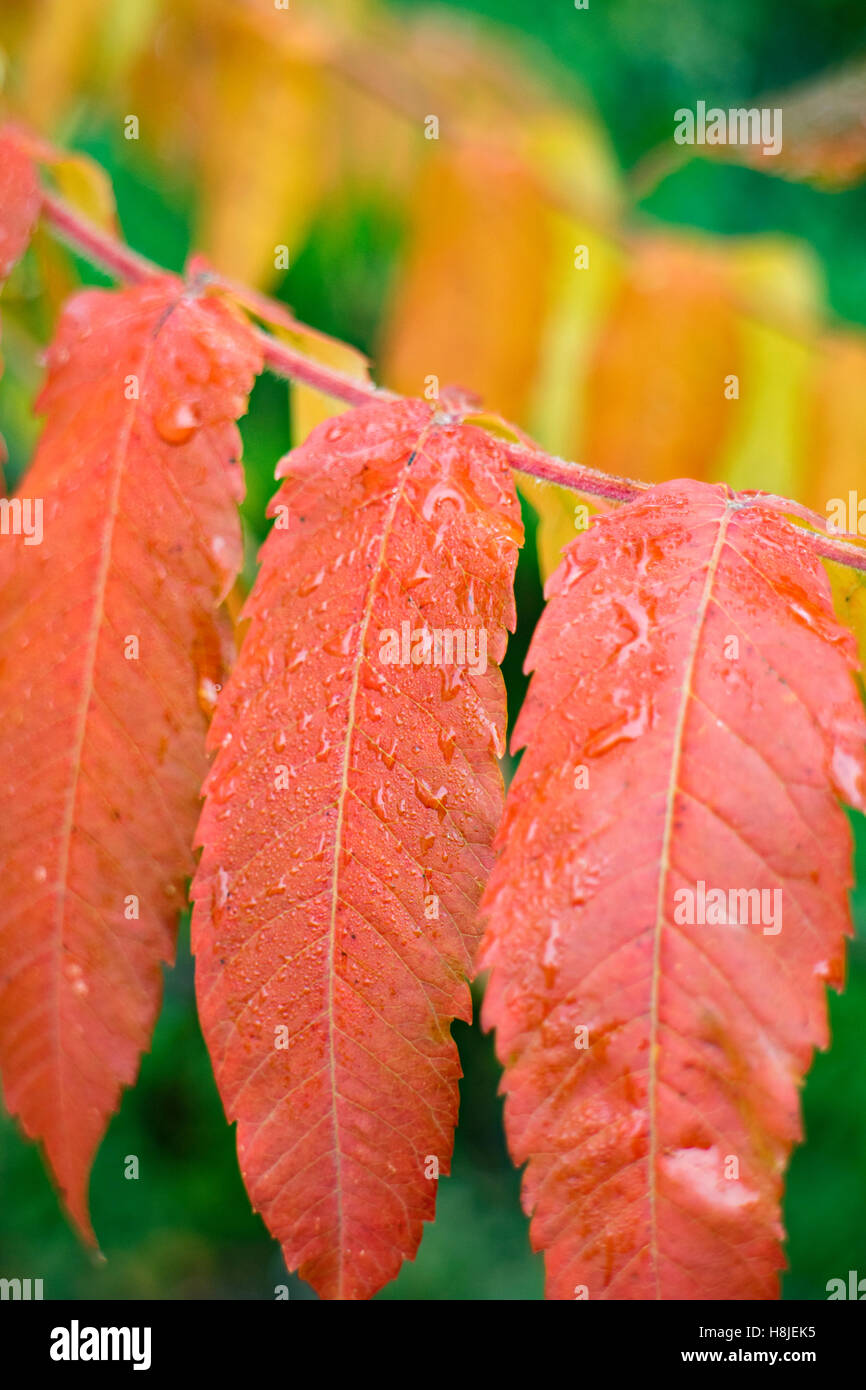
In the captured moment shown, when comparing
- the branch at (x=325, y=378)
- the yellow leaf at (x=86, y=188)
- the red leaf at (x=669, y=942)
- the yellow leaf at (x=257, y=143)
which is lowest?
the red leaf at (x=669, y=942)

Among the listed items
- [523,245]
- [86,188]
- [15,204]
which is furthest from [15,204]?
[523,245]

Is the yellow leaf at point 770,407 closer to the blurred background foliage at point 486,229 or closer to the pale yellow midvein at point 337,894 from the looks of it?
the blurred background foliage at point 486,229

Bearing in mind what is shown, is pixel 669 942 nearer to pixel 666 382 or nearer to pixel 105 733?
pixel 105 733

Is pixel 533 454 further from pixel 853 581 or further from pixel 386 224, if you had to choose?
pixel 386 224

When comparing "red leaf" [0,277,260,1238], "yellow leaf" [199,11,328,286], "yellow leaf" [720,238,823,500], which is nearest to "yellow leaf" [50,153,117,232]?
"red leaf" [0,277,260,1238]

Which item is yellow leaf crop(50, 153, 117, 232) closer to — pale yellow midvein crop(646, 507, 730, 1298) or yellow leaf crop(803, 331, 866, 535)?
pale yellow midvein crop(646, 507, 730, 1298)

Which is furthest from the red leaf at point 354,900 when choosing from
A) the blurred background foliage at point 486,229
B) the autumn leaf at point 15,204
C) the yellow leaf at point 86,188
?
the yellow leaf at point 86,188

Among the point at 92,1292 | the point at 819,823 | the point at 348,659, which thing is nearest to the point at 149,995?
the point at 348,659
